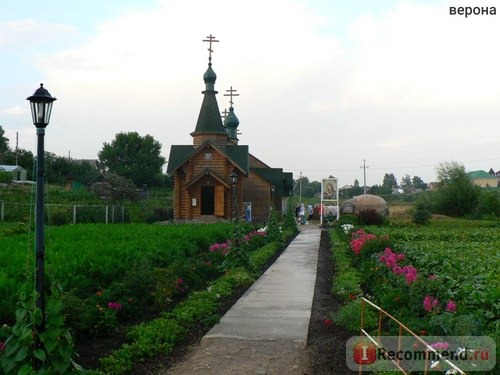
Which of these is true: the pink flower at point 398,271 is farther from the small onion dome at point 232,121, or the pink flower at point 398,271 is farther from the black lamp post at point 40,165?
the small onion dome at point 232,121

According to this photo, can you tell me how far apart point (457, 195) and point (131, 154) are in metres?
52.7

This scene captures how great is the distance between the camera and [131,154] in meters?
88.9

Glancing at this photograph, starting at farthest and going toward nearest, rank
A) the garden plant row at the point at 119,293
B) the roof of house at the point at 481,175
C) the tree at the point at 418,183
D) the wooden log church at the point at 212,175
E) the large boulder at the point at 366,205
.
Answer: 1. the tree at the point at 418,183
2. the roof of house at the point at 481,175
3. the large boulder at the point at 366,205
4. the wooden log church at the point at 212,175
5. the garden plant row at the point at 119,293

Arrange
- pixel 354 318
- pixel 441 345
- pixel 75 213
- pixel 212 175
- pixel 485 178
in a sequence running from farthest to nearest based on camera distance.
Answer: pixel 485 178
pixel 212 175
pixel 75 213
pixel 354 318
pixel 441 345

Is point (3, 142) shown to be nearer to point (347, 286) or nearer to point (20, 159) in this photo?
point (20, 159)

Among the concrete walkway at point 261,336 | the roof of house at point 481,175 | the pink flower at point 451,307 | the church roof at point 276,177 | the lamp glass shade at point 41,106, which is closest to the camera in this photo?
the lamp glass shade at point 41,106

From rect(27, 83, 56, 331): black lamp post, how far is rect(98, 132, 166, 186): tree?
268ft

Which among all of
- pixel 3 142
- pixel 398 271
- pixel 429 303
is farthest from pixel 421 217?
pixel 3 142

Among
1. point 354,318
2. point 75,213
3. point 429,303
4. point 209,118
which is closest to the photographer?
point 429,303

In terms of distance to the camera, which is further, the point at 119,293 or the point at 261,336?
the point at 119,293

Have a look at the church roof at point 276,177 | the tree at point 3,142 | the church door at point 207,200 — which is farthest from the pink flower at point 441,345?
the tree at point 3,142

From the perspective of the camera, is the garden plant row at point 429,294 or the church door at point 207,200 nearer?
the garden plant row at point 429,294

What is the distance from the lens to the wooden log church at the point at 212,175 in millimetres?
37062

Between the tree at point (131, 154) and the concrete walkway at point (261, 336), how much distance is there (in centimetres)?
7660
